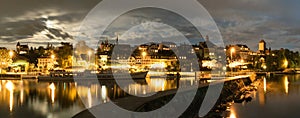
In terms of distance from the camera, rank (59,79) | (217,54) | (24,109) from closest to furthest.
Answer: (24,109)
(59,79)
(217,54)

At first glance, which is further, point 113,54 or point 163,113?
point 113,54

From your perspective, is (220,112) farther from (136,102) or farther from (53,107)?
(53,107)

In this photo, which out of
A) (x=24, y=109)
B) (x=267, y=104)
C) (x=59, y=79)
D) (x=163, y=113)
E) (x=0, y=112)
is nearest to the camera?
(x=163, y=113)

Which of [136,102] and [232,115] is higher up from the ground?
[136,102]

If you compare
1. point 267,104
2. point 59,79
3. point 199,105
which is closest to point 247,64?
point 59,79

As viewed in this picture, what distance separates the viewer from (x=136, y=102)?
49.4ft

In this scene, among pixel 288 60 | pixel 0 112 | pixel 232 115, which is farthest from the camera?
pixel 288 60

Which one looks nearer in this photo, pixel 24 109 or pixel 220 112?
pixel 220 112

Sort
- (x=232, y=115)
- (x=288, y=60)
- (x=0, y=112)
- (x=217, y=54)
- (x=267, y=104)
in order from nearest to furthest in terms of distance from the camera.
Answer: (x=232, y=115) < (x=0, y=112) < (x=267, y=104) < (x=288, y=60) < (x=217, y=54)

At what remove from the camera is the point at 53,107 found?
22.8 meters

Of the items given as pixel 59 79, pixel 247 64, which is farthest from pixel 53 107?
pixel 247 64

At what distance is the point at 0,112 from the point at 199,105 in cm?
1168

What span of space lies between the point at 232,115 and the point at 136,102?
20.9 feet

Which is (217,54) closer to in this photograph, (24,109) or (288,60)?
(288,60)
